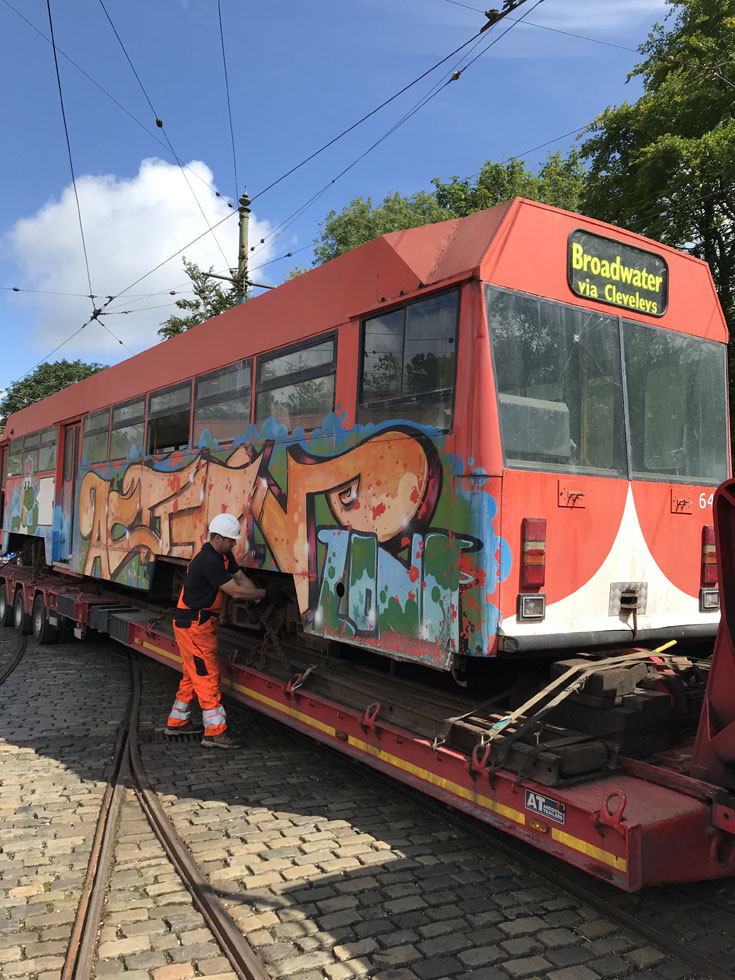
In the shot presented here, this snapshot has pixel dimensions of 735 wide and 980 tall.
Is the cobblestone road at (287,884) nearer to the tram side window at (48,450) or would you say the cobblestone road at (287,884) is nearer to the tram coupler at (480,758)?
the tram coupler at (480,758)

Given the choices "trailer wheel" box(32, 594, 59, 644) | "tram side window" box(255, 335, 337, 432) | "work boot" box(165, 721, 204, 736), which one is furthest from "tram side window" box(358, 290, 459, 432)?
"trailer wheel" box(32, 594, 59, 644)

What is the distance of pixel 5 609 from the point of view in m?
14.2

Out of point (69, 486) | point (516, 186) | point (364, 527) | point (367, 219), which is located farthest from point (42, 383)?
point (364, 527)

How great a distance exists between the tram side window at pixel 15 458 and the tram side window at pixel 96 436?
12.4 ft

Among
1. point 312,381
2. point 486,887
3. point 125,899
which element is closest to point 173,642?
point 312,381

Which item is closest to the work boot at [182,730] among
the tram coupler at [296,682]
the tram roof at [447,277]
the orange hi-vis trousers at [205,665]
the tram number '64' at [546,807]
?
the orange hi-vis trousers at [205,665]

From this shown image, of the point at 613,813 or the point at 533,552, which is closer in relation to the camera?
the point at 613,813

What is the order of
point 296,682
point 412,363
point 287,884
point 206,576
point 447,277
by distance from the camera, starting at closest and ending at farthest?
point 287,884
point 447,277
point 412,363
point 296,682
point 206,576

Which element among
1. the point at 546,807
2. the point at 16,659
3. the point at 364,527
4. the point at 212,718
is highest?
the point at 364,527

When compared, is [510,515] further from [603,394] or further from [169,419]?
[169,419]

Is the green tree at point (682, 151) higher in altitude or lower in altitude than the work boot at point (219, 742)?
higher

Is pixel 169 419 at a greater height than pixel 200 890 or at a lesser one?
greater

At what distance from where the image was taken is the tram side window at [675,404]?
4.64 metres

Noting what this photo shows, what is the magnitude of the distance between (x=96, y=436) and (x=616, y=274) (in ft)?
23.9
